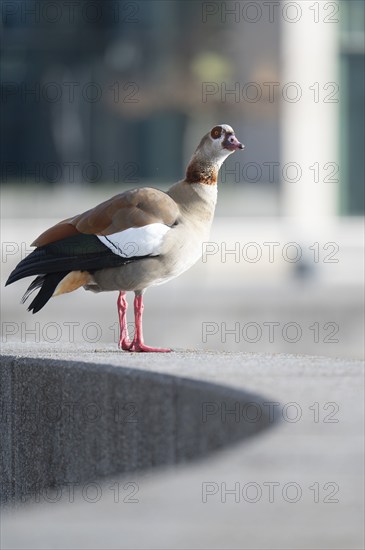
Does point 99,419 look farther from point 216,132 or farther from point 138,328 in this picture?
point 216,132

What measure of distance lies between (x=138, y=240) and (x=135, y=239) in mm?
17

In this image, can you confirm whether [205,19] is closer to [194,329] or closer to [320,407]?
[194,329]

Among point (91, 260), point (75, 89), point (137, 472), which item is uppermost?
point (75, 89)

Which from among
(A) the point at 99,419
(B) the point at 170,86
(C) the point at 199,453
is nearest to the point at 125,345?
(A) the point at 99,419

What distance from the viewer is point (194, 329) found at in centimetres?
2336

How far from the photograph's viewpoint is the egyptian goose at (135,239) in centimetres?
775

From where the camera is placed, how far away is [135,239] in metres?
7.73

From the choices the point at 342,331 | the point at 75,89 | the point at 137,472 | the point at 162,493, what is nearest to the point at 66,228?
the point at 137,472

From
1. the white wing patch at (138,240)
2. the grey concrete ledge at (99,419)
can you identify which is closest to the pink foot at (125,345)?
the grey concrete ledge at (99,419)

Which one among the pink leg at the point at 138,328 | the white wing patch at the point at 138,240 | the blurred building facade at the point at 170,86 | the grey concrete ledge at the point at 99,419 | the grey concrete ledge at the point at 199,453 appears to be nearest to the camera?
the grey concrete ledge at the point at 199,453

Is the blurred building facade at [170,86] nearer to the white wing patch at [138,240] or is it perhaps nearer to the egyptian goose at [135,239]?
the egyptian goose at [135,239]

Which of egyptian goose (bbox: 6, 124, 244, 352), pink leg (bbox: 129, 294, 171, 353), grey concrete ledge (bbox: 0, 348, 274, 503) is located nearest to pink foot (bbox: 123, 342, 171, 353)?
pink leg (bbox: 129, 294, 171, 353)


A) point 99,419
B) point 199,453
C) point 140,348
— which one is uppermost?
point 140,348

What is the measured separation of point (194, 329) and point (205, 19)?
792 cm
